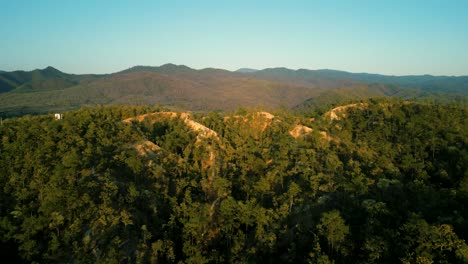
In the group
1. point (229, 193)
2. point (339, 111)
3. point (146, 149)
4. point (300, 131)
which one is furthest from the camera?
point (339, 111)

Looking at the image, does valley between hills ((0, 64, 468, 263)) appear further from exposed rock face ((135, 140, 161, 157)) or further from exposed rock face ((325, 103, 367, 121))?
exposed rock face ((325, 103, 367, 121))

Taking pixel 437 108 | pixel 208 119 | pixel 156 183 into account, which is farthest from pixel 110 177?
pixel 437 108

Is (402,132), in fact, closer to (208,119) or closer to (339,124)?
(339,124)

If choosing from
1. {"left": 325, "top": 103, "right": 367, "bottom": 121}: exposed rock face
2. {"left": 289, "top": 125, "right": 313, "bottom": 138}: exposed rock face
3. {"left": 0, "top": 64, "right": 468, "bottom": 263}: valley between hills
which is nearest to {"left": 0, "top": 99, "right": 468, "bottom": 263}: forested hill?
{"left": 0, "top": 64, "right": 468, "bottom": 263}: valley between hills

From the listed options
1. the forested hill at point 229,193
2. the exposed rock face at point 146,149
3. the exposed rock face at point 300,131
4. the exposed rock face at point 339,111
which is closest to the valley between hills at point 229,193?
the forested hill at point 229,193

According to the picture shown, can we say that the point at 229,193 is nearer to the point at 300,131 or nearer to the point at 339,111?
the point at 300,131

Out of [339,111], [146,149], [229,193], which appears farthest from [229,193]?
[339,111]

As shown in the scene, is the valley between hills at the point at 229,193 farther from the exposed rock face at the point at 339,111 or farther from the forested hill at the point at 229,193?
the exposed rock face at the point at 339,111

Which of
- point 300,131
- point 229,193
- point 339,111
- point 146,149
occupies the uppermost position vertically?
point 339,111
